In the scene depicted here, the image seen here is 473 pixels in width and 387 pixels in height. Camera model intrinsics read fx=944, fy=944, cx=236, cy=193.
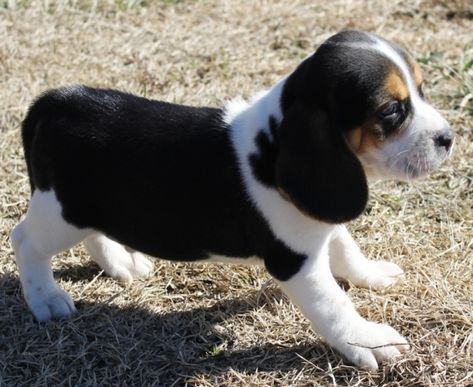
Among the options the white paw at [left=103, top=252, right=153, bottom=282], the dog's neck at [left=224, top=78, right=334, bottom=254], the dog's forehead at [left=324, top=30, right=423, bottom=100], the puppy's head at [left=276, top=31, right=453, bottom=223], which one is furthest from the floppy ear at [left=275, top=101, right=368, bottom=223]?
the white paw at [left=103, top=252, right=153, bottom=282]

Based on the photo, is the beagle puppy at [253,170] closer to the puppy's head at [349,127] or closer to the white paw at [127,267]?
the puppy's head at [349,127]

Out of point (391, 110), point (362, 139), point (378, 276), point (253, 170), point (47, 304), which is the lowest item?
point (378, 276)

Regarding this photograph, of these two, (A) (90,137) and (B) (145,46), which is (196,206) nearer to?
(A) (90,137)

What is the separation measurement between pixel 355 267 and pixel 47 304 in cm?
168

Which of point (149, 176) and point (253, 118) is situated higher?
point (253, 118)

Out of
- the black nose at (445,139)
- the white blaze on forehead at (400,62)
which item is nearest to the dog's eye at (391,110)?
the white blaze on forehead at (400,62)

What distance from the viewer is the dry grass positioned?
4.70 m

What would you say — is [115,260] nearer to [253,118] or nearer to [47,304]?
[47,304]

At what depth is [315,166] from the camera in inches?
164

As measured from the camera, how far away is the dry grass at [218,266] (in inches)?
185

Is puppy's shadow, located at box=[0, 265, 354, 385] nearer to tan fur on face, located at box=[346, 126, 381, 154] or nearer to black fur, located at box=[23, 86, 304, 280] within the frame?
black fur, located at box=[23, 86, 304, 280]

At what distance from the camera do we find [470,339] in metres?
4.64

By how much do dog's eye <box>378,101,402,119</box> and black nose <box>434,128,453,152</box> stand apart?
0.24 m

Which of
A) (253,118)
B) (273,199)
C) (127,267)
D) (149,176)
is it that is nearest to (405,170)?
(273,199)
